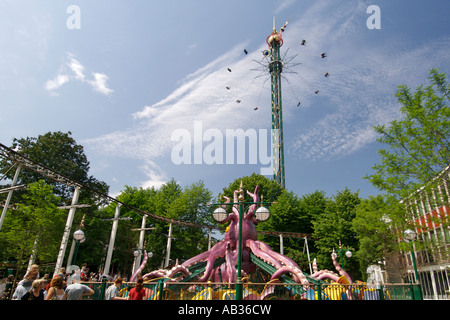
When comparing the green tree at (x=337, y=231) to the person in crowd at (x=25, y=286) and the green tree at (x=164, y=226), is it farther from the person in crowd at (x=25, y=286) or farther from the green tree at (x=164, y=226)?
the person in crowd at (x=25, y=286)

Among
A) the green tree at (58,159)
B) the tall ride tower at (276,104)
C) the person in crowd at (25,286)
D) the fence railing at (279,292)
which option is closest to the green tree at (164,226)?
the green tree at (58,159)

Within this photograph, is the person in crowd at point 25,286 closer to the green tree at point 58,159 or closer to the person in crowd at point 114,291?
the person in crowd at point 114,291

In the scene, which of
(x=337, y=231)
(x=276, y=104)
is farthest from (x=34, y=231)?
(x=276, y=104)

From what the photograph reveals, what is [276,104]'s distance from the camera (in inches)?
2116

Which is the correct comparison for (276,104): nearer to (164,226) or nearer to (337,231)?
(337,231)

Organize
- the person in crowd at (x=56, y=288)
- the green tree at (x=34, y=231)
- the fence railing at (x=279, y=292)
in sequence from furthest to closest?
the green tree at (x=34, y=231), the fence railing at (x=279, y=292), the person in crowd at (x=56, y=288)

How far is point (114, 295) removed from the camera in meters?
8.80

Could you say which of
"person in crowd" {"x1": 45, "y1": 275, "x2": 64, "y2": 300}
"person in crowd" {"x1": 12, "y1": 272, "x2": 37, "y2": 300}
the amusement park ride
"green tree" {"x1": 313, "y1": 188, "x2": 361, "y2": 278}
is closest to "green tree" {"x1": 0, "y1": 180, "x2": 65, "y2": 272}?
the amusement park ride

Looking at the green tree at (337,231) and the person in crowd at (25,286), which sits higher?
the green tree at (337,231)

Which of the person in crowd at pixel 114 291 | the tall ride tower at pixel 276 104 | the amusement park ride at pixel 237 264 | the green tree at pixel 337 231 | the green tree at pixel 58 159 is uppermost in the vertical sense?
the tall ride tower at pixel 276 104

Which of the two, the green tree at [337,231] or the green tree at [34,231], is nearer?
the green tree at [34,231]

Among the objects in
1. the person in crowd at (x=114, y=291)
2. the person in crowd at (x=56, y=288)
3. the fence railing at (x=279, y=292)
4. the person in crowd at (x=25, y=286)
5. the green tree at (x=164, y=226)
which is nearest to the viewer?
the person in crowd at (x=56, y=288)

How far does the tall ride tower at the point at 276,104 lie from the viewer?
50.6 meters
